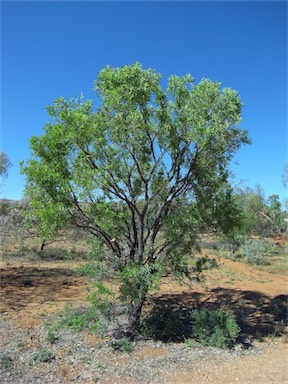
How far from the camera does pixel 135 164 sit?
8.62 metres

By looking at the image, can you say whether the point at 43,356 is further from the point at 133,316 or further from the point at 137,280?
the point at 137,280

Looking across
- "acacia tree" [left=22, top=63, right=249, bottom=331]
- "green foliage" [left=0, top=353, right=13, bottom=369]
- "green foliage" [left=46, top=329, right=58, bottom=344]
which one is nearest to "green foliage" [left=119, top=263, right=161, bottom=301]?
"acacia tree" [left=22, top=63, right=249, bottom=331]

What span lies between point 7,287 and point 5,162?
19.4m

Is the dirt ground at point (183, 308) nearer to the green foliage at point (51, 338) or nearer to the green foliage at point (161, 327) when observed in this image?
the green foliage at point (51, 338)

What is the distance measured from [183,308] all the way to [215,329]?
322cm

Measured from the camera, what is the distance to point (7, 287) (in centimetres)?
1357

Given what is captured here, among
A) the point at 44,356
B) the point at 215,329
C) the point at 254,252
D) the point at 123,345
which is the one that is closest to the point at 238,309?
the point at 215,329

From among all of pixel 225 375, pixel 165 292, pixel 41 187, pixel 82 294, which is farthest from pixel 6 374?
pixel 165 292

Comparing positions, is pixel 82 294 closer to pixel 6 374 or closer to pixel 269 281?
pixel 6 374

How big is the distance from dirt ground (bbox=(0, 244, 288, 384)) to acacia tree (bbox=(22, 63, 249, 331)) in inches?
63.1

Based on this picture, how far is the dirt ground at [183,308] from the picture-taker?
6949mm

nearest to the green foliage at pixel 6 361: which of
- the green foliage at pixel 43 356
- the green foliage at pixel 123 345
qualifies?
the green foliage at pixel 43 356

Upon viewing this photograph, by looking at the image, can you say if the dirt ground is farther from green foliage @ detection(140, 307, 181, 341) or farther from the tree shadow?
green foliage @ detection(140, 307, 181, 341)

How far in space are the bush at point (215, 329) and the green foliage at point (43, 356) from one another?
3547 mm
